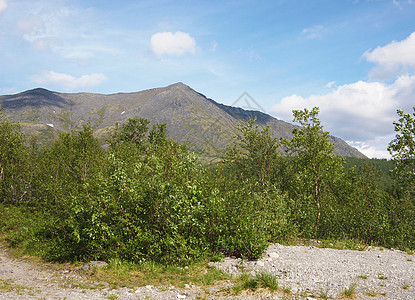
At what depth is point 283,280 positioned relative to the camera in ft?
36.3

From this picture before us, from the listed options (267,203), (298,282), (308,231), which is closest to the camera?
(298,282)

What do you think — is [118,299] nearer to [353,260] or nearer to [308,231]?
[353,260]

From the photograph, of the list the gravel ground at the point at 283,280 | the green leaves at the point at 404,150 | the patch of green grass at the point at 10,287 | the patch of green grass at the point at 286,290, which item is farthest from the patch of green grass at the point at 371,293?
the green leaves at the point at 404,150

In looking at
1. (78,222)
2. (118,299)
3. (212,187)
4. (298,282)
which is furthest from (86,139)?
(298,282)

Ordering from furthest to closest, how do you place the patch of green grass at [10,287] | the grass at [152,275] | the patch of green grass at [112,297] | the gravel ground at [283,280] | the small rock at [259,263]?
the small rock at [259,263] → the grass at [152,275] → the patch of green grass at [10,287] → the patch of green grass at [112,297] → the gravel ground at [283,280]

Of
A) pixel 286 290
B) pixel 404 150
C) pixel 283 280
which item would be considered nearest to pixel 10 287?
pixel 286 290

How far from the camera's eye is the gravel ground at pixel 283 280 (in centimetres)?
971

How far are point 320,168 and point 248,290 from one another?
19689 millimetres

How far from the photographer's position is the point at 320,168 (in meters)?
26.8

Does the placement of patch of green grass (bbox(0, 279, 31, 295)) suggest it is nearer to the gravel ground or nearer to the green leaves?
the gravel ground

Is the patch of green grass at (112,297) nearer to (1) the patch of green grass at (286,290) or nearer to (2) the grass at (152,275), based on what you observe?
(2) the grass at (152,275)

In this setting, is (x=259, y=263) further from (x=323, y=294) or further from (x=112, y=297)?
(x=112, y=297)

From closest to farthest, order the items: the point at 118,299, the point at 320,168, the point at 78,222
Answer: the point at 118,299 → the point at 78,222 → the point at 320,168

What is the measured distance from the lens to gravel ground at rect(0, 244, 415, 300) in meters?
9.71
